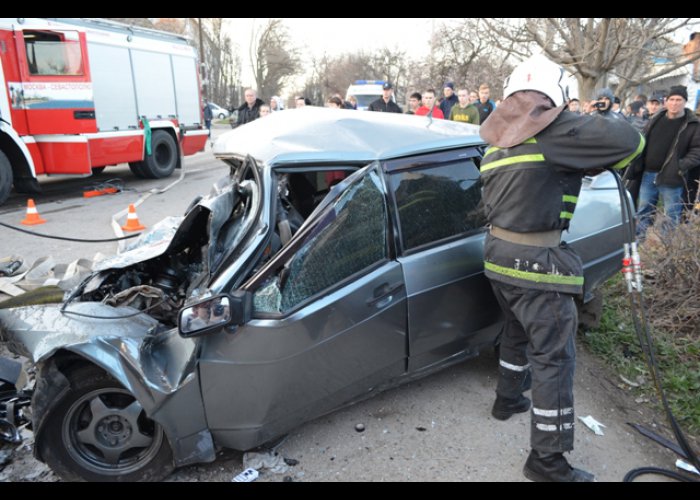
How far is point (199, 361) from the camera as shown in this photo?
2.18 meters

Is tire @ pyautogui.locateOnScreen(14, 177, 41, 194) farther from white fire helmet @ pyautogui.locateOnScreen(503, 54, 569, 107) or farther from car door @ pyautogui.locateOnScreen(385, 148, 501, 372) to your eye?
white fire helmet @ pyautogui.locateOnScreen(503, 54, 569, 107)

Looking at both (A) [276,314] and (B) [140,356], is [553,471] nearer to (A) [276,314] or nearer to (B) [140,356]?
(A) [276,314]

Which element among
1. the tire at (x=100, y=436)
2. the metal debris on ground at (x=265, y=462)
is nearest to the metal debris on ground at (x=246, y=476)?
the metal debris on ground at (x=265, y=462)

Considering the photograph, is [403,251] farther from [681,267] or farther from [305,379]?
[681,267]

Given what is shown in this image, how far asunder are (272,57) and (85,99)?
4683 cm

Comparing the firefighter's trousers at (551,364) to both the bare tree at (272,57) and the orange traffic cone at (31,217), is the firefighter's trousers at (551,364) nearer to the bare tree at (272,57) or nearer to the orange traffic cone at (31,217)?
the orange traffic cone at (31,217)

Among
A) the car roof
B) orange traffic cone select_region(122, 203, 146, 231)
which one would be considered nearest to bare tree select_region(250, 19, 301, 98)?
orange traffic cone select_region(122, 203, 146, 231)

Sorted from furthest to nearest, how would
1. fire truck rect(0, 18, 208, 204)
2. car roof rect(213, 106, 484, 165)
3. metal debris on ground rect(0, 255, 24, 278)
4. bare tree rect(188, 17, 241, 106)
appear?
bare tree rect(188, 17, 241, 106)
fire truck rect(0, 18, 208, 204)
metal debris on ground rect(0, 255, 24, 278)
car roof rect(213, 106, 484, 165)

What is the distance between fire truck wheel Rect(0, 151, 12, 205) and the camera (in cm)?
764

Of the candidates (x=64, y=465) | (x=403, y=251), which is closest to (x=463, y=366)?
(x=403, y=251)

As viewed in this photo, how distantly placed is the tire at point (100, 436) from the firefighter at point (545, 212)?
1773mm

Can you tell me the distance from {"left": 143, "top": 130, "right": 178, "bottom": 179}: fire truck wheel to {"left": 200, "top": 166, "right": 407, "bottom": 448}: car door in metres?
9.37

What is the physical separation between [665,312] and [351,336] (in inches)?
112

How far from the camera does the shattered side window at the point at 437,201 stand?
2.68m
